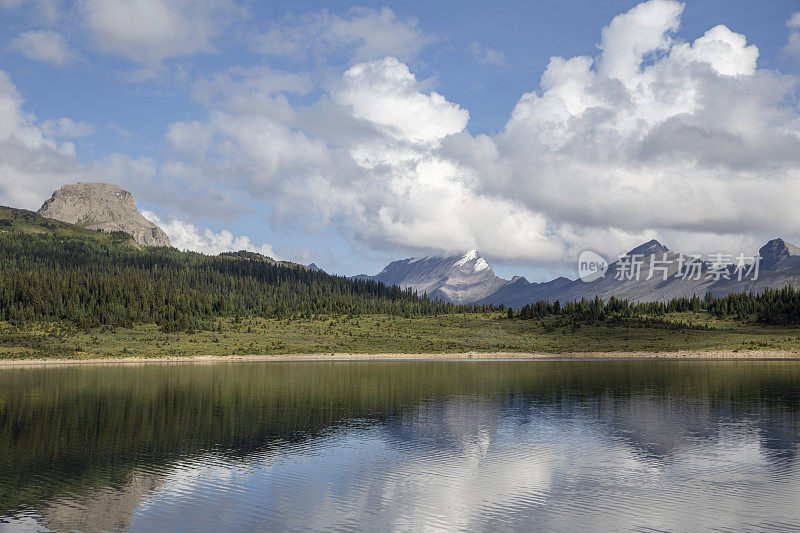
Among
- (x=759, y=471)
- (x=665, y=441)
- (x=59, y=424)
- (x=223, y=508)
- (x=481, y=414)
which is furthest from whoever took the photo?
(x=481, y=414)

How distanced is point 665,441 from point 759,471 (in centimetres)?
1223

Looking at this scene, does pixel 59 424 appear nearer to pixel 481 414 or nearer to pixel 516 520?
pixel 481 414

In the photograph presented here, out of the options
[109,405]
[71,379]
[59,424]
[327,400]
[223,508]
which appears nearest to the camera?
[223,508]

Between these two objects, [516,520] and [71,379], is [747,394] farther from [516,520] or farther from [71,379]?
[71,379]

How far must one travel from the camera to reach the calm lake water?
1369 inches

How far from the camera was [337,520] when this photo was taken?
34000mm

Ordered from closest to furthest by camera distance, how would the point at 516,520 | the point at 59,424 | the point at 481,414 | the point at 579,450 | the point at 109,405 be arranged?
the point at 516,520 → the point at 579,450 → the point at 59,424 → the point at 481,414 → the point at 109,405

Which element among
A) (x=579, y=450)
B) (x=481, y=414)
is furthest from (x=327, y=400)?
(x=579, y=450)

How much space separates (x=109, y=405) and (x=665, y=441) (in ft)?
207

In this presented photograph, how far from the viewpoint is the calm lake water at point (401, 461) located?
34781 mm

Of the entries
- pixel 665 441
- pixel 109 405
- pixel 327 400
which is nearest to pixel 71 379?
pixel 109 405

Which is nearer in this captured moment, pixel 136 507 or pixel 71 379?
pixel 136 507

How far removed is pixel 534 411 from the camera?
76312 millimetres

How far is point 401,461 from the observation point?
48906 millimetres
